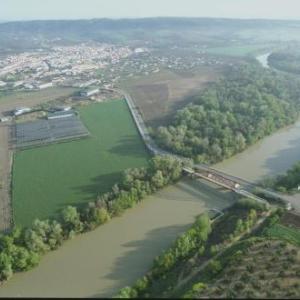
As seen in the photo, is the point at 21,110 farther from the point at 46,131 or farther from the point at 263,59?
the point at 263,59

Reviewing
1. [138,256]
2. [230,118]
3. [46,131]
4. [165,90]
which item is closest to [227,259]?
[138,256]

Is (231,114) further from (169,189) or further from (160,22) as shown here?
(160,22)

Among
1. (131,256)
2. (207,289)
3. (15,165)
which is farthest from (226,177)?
(15,165)

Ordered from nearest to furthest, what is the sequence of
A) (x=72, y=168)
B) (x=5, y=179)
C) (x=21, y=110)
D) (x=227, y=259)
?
(x=227, y=259)
(x=5, y=179)
(x=72, y=168)
(x=21, y=110)

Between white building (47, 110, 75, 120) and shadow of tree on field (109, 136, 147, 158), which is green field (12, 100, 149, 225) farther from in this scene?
white building (47, 110, 75, 120)

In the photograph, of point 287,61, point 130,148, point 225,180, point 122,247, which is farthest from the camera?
point 287,61

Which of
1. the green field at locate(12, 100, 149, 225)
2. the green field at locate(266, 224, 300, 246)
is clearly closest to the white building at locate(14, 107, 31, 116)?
the green field at locate(12, 100, 149, 225)
